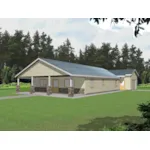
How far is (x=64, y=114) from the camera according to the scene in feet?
18.8

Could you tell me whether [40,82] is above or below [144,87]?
above

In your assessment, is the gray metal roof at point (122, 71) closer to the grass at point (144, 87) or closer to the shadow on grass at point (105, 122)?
the grass at point (144, 87)

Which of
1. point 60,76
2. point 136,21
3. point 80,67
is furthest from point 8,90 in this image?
point 136,21

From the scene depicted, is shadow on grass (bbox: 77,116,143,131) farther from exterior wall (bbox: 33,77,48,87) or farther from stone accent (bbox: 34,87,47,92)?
stone accent (bbox: 34,87,47,92)

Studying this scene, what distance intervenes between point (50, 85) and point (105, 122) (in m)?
2.99

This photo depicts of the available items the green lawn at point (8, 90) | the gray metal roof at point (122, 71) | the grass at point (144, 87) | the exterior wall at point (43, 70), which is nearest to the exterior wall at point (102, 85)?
the gray metal roof at point (122, 71)

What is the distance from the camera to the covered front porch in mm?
6632

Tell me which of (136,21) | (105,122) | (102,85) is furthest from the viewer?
(102,85)

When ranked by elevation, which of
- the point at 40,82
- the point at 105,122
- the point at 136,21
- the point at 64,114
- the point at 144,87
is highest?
the point at 136,21

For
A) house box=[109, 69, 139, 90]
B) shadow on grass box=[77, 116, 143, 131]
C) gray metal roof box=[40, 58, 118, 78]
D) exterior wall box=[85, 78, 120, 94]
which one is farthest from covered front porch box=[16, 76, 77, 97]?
house box=[109, 69, 139, 90]

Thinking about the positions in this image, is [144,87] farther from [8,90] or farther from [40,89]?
[8,90]

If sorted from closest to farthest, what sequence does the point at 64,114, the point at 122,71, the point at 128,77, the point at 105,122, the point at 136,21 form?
the point at 136,21
the point at 105,122
the point at 64,114
the point at 128,77
the point at 122,71

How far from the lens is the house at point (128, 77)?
19.5 feet
